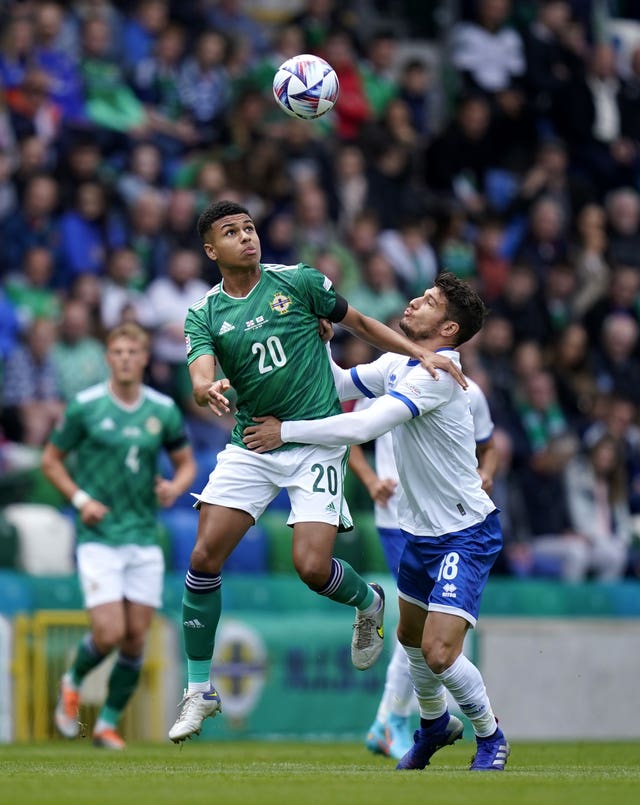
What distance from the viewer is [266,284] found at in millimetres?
9469

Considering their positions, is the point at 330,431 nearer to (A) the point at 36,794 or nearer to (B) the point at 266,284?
(B) the point at 266,284

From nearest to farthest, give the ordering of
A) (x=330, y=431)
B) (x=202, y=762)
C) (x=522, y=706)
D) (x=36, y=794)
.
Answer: (x=36, y=794) → (x=330, y=431) → (x=202, y=762) → (x=522, y=706)

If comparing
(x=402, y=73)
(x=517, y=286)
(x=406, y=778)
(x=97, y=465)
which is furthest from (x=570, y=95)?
(x=406, y=778)

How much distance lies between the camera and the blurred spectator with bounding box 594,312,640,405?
1928cm

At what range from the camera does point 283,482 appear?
9.39 meters

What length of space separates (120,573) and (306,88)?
12.2ft

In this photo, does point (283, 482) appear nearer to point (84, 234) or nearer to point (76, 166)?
point (84, 234)

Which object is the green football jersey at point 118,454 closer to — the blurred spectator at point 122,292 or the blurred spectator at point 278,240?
the blurred spectator at point 122,292

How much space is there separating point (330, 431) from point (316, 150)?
959cm

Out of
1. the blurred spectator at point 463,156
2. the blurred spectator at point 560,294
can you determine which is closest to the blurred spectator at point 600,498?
the blurred spectator at point 560,294

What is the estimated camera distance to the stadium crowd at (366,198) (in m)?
15.6

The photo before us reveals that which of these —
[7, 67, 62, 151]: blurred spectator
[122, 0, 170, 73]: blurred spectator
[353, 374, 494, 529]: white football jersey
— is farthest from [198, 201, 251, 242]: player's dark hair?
[122, 0, 170, 73]: blurred spectator

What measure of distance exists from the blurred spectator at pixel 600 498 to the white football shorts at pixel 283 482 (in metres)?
8.04

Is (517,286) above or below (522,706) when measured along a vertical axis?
above
